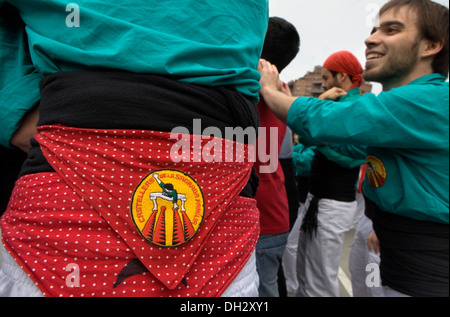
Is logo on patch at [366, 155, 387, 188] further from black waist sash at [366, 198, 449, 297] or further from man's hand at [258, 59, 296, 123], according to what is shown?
man's hand at [258, 59, 296, 123]

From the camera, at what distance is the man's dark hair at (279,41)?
1623 mm

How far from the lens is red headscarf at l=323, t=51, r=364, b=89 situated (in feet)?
8.92

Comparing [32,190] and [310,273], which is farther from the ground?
[32,190]

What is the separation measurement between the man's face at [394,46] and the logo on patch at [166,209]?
1.38 meters

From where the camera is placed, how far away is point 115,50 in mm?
604

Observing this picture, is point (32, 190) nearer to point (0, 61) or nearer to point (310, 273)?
point (0, 61)

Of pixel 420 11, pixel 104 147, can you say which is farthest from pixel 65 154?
pixel 420 11

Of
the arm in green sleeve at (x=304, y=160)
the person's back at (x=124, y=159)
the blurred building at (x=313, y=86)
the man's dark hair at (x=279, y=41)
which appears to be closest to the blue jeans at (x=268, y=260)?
the person's back at (x=124, y=159)

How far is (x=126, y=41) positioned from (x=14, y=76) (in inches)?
13.5

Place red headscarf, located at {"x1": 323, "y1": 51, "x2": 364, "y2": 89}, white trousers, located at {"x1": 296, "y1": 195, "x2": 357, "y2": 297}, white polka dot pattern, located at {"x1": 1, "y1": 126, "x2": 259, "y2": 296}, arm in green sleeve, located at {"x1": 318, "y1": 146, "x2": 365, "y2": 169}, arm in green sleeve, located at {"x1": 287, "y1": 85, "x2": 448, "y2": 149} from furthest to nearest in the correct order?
red headscarf, located at {"x1": 323, "y1": 51, "x2": 364, "y2": 89}
white trousers, located at {"x1": 296, "y1": 195, "x2": 357, "y2": 297}
arm in green sleeve, located at {"x1": 318, "y1": 146, "x2": 365, "y2": 169}
arm in green sleeve, located at {"x1": 287, "y1": 85, "x2": 448, "y2": 149}
white polka dot pattern, located at {"x1": 1, "y1": 126, "x2": 259, "y2": 296}

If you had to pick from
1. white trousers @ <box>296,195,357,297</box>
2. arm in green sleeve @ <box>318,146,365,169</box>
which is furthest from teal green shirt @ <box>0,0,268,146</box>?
white trousers @ <box>296,195,357,297</box>

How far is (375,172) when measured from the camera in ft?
4.86

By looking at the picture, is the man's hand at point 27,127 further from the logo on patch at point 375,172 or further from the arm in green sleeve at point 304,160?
the arm in green sleeve at point 304,160

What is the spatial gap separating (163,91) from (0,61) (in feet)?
1.42
